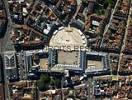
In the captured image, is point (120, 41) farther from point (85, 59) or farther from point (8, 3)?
point (8, 3)

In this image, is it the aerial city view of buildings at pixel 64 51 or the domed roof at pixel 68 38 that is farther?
the domed roof at pixel 68 38

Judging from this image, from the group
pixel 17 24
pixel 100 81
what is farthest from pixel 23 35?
pixel 100 81

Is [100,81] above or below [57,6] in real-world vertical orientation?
below

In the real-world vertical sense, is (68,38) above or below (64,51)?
above

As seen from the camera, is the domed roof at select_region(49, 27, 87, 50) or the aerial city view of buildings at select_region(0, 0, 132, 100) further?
the domed roof at select_region(49, 27, 87, 50)

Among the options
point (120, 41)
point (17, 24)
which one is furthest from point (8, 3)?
point (120, 41)
